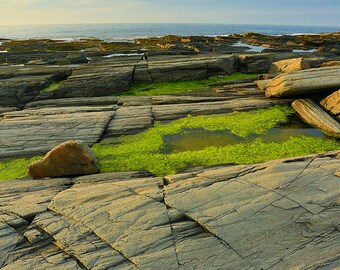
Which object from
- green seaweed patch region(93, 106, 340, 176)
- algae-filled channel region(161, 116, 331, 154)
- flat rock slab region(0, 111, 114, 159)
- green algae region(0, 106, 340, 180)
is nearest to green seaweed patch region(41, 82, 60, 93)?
flat rock slab region(0, 111, 114, 159)

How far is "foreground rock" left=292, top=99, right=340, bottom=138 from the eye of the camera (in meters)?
17.1

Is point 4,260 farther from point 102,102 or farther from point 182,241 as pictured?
point 102,102

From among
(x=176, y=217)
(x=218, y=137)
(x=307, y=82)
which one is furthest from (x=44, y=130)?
(x=307, y=82)

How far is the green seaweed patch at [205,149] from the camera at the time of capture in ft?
44.3

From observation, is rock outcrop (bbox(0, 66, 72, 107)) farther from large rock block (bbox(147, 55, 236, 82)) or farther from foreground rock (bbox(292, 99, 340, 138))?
foreground rock (bbox(292, 99, 340, 138))

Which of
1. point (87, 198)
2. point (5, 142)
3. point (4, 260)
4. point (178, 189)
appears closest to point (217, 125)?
point (178, 189)

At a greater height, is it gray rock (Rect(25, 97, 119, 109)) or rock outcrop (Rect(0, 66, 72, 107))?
rock outcrop (Rect(0, 66, 72, 107))

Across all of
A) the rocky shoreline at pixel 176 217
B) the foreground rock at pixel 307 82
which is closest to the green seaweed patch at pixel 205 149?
the rocky shoreline at pixel 176 217

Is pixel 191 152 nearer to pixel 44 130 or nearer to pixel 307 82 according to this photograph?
pixel 44 130

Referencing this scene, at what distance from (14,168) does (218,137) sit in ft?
34.3

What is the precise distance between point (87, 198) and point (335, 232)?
7.06 metres

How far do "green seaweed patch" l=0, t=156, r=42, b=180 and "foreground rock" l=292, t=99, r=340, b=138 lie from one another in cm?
1593

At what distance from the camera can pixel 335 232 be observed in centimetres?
764

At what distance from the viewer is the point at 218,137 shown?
1673 centimetres
